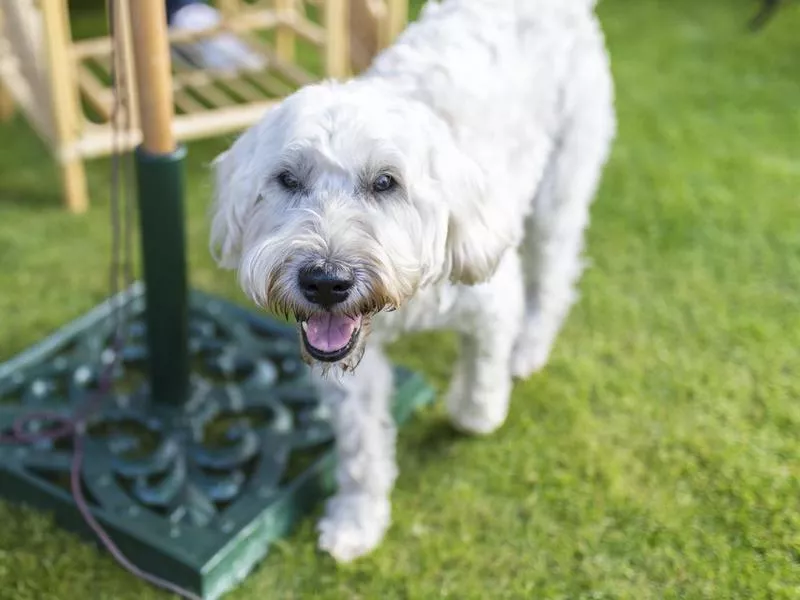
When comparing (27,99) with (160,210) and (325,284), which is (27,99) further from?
(325,284)

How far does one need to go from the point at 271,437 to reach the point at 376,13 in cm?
224

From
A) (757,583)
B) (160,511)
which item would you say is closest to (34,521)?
(160,511)

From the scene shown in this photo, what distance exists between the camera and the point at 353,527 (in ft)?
7.72

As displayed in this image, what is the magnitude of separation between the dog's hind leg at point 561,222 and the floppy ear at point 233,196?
1.04 metres

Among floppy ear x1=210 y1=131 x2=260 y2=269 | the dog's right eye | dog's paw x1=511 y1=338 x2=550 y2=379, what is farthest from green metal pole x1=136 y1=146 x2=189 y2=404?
dog's paw x1=511 y1=338 x2=550 y2=379

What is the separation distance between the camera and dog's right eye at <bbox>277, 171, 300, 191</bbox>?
1.91 m

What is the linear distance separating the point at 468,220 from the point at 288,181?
408 mm

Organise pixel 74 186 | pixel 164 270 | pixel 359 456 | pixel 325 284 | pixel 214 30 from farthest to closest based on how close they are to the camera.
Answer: pixel 214 30 → pixel 74 186 → pixel 164 270 → pixel 359 456 → pixel 325 284

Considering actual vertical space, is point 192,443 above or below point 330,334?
below

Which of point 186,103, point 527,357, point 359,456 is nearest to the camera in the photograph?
point 359,456

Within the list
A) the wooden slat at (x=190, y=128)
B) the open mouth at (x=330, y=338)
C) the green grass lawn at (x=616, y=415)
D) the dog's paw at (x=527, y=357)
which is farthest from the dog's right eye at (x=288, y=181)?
the wooden slat at (x=190, y=128)

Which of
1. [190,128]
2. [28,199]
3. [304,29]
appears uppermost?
[304,29]

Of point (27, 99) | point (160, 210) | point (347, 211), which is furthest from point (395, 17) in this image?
point (347, 211)

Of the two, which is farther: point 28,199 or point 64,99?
point 28,199
